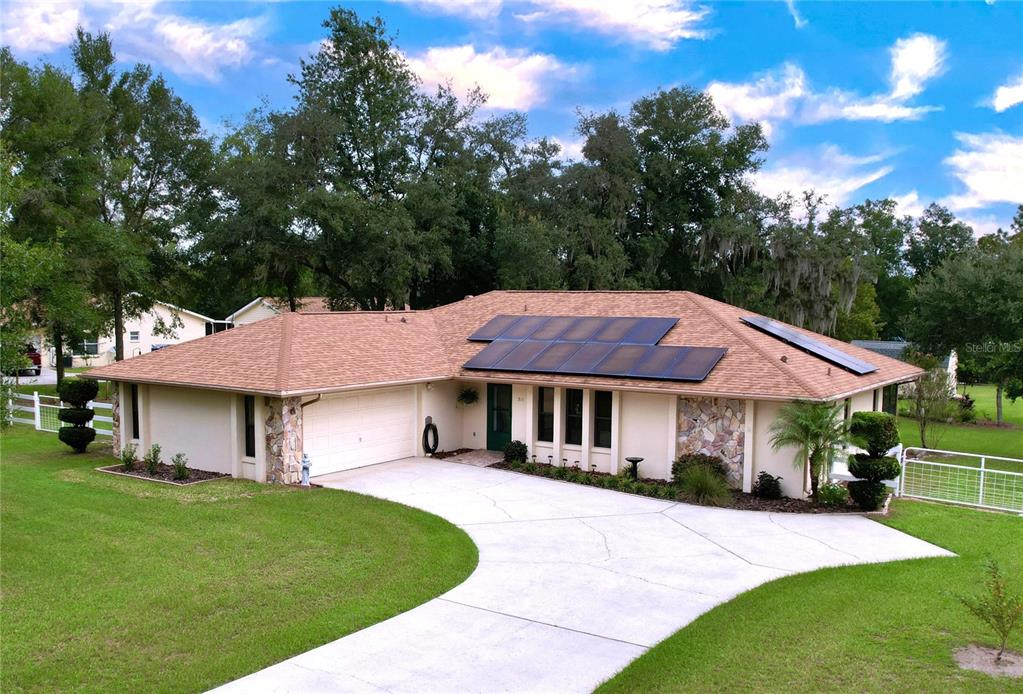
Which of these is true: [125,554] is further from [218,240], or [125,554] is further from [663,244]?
[663,244]

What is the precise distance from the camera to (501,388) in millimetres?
17781

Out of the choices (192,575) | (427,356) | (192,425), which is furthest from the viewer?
(427,356)

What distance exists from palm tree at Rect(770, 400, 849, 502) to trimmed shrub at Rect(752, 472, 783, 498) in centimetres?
55

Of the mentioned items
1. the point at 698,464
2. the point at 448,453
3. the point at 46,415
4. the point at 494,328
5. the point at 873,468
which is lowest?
the point at 448,453

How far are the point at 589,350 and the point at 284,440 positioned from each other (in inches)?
279

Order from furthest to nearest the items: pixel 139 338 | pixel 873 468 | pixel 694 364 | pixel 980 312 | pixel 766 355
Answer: pixel 139 338, pixel 980 312, pixel 694 364, pixel 766 355, pixel 873 468

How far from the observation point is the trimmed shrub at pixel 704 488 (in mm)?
13312

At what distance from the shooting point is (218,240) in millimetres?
28062

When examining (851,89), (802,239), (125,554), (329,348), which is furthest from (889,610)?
(802,239)

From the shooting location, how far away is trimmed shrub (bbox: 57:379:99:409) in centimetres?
1784

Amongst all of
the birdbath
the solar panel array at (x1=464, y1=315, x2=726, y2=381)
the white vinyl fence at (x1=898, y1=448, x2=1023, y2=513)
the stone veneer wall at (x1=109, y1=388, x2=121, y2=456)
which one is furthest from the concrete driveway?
the stone veneer wall at (x1=109, y1=388, x2=121, y2=456)

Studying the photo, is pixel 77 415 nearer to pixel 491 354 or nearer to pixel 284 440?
pixel 284 440

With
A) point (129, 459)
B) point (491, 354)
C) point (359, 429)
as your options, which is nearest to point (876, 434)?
point (491, 354)

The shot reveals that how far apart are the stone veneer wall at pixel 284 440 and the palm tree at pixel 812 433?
30.6 ft
